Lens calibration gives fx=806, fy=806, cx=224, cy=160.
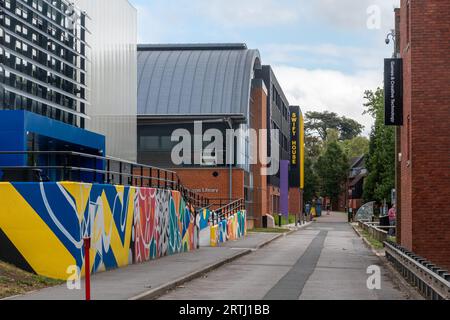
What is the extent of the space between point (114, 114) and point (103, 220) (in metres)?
12.6

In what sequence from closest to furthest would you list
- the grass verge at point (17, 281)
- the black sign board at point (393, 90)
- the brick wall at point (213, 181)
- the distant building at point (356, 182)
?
the grass verge at point (17, 281), the black sign board at point (393, 90), the brick wall at point (213, 181), the distant building at point (356, 182)

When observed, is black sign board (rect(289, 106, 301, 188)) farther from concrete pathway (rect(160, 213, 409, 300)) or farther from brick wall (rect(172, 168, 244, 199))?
concrete pathway (rect(160, 213, 409, 300))

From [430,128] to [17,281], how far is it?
10.8 meters

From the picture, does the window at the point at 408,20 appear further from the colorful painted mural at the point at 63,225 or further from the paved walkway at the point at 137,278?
the colorful painted mural at the point at 63,225

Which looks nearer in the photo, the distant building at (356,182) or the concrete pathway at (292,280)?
the concrete pathway at (292,280)

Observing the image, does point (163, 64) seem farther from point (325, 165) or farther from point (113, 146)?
point (325, 165)

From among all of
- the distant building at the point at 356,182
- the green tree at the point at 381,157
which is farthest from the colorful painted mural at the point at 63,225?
the distant building at the point at 356,182

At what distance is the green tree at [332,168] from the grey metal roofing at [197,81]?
2670 inches

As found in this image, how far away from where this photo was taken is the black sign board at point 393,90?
22547mm

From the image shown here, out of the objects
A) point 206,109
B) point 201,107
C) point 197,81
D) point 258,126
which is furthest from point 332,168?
point 206,109

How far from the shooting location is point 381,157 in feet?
231

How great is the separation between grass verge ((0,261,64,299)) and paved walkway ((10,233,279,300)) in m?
0.28

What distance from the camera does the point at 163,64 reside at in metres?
53.0

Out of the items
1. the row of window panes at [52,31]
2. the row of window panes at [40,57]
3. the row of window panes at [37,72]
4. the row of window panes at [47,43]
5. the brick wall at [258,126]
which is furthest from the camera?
the brick wall at [258,126]
